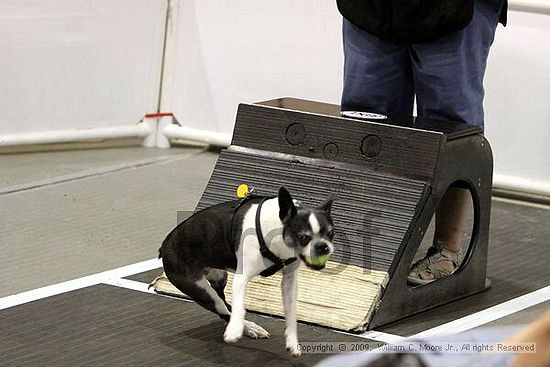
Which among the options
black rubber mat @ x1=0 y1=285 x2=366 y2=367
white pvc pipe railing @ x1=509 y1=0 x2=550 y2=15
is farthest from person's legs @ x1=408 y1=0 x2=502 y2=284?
white pvc pipe railing @ x1=509 y1=0 x2=550 y2=15

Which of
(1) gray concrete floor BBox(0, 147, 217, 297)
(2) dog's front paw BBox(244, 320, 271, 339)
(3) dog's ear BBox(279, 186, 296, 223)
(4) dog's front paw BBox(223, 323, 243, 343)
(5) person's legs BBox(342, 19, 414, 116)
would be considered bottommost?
(1) gray concrete floor BBox(0, 147, 217, 297)

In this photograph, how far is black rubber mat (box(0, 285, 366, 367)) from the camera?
9.91 ft

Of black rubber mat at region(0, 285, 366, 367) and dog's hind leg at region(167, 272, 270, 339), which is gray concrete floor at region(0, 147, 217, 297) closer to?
black rubber mat at region(0, 285, 366, 367)

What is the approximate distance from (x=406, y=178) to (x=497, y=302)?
0.58m

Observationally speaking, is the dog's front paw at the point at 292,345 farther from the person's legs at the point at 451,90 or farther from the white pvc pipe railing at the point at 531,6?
the white pvc pipe railing at the point at 531,6

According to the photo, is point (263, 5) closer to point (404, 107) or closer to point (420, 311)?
point (404, 107)

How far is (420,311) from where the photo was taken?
3512 mm

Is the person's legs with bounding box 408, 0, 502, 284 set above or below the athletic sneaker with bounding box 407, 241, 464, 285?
above

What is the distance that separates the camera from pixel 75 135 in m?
5.61

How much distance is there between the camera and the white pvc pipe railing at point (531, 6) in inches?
195

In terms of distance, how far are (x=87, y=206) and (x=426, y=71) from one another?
1.71 metres

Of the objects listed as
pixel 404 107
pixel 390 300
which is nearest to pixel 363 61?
pixel 404 107

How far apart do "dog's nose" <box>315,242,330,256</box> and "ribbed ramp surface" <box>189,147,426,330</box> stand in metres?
0.53

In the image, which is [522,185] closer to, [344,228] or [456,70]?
[456,70]
